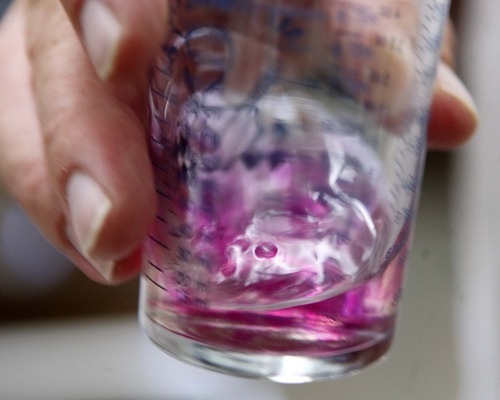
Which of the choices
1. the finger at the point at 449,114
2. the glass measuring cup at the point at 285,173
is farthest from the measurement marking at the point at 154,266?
the finger at the point at 449,114

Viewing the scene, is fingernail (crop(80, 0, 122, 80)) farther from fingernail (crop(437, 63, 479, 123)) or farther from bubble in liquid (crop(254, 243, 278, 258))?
fingernail (crop(437, 63, 479, 123))

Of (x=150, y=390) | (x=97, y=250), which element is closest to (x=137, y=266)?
(x=97, y=250)

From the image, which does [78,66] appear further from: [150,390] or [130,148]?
[150,390]

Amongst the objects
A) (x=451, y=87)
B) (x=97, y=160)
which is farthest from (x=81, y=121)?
(x=451, y=87)

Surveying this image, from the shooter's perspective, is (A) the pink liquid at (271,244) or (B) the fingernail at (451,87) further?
(B) the fingernail at (451,87)

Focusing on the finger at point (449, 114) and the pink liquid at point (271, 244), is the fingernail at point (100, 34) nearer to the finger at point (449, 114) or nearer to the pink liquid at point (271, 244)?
the pink liquid at point (271, 244)

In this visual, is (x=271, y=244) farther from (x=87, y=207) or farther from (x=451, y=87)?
(x=451, y=87)
